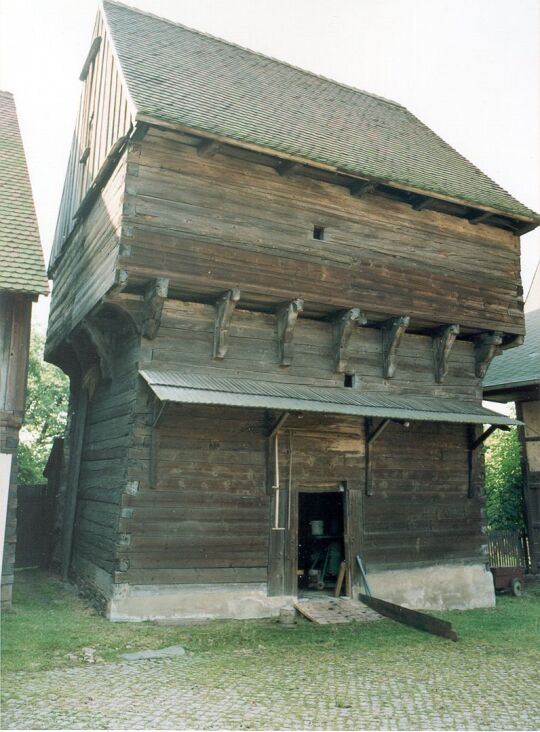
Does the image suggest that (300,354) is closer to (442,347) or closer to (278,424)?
(278,424)

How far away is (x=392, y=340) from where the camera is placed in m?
13.6

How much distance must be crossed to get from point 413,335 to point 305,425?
3.56 m

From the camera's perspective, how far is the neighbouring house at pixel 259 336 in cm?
1131

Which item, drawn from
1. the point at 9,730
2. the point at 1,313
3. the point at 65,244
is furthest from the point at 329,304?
the point at 9,730

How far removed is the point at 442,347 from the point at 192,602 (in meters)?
7.58

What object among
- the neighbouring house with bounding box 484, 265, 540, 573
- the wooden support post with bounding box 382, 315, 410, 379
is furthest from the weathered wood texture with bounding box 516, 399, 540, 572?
the wooden support post with bounding box 382, 315, 410, 379

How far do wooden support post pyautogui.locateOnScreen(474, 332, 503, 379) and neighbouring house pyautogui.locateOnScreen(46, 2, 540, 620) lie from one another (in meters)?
0.06

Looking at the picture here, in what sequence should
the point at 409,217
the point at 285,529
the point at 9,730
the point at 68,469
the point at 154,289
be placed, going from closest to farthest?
1. the point at 9,730
2. the point at 154,289
3. the point at 285,529
4. the point at 409,217
5. the point at 68,469

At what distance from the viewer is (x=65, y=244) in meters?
16.1

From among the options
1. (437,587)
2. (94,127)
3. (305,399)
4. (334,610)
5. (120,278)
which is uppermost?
(94,127)

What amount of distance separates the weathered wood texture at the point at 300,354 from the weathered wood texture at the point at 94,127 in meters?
3.83

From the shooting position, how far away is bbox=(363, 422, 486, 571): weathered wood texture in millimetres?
13336

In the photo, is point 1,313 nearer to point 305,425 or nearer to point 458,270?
point 305,425

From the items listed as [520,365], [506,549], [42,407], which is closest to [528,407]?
[520,365]
